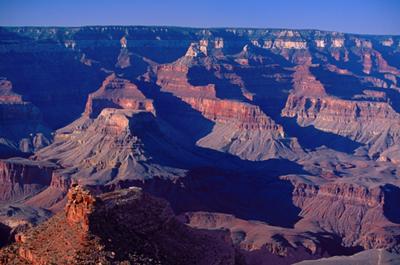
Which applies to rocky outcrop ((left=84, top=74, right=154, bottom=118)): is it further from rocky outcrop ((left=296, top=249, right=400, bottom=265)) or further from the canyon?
rocky outcrop ((left=296, top=249, right=400, bottom=265))

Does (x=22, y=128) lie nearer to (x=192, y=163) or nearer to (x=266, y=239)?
(x=192, y=163)

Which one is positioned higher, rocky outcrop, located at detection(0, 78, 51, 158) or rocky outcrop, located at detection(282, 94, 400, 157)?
rocky outcrop, located at detection(282, 94, 400, 157)

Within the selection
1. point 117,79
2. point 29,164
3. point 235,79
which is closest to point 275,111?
point 235,79

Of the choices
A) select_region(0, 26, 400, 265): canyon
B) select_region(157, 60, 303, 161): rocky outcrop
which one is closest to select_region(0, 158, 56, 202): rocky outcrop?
select_region(0, 26, 400, 265): canyon

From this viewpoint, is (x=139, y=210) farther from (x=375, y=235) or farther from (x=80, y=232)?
(x=375, y=235)

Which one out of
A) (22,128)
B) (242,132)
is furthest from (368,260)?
(22,128)
